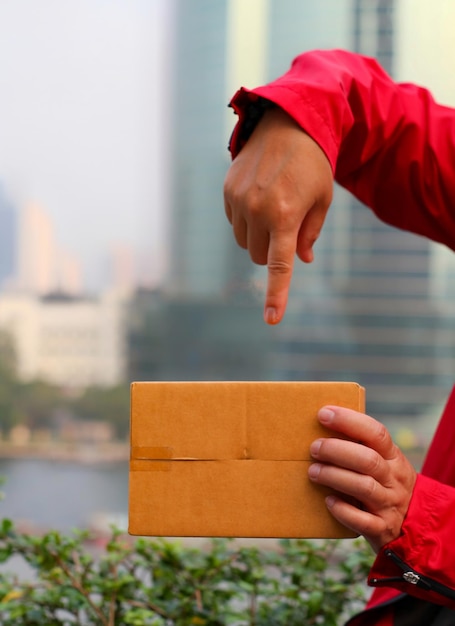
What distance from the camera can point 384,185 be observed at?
99cm

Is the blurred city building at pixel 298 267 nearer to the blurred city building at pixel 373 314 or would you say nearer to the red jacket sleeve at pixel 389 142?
the blurred city building at pixel 373 314

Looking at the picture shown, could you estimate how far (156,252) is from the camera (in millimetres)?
2467

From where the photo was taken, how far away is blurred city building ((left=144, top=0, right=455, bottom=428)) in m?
2.29

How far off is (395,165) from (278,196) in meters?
0.33

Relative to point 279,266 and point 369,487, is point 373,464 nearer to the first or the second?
point 369,487

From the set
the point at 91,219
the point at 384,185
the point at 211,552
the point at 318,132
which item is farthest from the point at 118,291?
the point at 318,132

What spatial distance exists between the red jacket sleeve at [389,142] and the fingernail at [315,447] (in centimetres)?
33

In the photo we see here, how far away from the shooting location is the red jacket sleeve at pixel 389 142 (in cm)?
84

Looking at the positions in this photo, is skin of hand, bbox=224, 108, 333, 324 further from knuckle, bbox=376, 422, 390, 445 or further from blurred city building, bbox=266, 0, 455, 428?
blurred city building, bbox=266, 0, 455, 428

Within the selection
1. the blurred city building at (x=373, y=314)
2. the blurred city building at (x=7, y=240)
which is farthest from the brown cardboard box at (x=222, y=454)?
the blurred city building at (x=7, y=240)

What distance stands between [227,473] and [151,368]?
6.83 ft

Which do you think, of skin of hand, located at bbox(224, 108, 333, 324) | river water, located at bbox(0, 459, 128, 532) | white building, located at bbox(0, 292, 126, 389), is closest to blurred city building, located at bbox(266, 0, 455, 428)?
white building, located at bbox(0, 292, 126, 389)

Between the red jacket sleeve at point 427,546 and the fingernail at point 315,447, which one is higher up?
the fingernail at point 315,447

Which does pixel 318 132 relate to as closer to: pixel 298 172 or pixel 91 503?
Result: pixel 298 172
